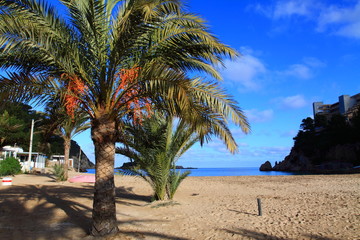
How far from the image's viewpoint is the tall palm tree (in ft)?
18.3

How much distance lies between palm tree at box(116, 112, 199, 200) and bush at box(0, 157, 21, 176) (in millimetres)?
17437

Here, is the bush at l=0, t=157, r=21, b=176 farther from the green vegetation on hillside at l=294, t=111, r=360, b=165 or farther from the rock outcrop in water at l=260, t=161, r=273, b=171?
the rock outcrop in water at l=260, t=161, r=273, b=171

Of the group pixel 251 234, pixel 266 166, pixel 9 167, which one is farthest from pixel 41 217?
pixel 266 166

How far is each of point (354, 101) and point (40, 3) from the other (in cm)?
10919

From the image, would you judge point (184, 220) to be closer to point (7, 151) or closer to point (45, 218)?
point (45, 218)

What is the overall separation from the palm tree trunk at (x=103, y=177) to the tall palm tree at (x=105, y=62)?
0.07 feet

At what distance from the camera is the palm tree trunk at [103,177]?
591 centimetres

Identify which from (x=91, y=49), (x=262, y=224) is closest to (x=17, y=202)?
(x=91, y=49)

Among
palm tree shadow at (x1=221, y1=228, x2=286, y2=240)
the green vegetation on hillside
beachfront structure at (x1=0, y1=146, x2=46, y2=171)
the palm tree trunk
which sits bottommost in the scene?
palm tree shadow at (x1=221, y1=228, x2=286, y2=240)

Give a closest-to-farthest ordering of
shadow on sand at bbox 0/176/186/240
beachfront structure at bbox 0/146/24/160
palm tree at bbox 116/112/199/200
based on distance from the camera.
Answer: shadow on sand at bbox 0/176/186/240, palm tree at bbox 116/112/199/200, beachfront structure at bbox 0/146/24/160

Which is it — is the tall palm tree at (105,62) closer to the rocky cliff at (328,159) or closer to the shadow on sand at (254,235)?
the shadow on sand at (254,235)

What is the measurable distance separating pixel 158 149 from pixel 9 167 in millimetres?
19034

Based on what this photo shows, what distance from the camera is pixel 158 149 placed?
33.9 feet

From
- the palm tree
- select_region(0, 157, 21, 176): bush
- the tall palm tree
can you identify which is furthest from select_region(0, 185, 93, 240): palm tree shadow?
select_region(0, 157, 21, 176): bush
